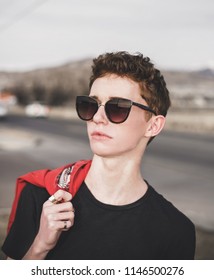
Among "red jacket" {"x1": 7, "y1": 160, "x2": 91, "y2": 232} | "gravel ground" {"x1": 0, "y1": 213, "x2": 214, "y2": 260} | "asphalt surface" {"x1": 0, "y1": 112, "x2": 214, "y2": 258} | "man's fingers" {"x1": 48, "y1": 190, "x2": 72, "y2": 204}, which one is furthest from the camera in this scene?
"asphalt surface" {"x1": 0, "y1": 112, "x2": 214, "y2": 258}

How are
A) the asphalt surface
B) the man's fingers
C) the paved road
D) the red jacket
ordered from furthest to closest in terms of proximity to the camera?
the paved road → the asphalt surface → the red jacket → the man's fingers

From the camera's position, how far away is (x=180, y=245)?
2.05 meters

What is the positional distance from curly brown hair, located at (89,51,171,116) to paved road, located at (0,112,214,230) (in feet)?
12.4

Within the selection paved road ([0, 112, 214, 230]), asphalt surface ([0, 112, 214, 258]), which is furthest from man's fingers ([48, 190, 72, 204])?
paved road ([0, 112, 214, 230])

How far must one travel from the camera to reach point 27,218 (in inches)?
80.0

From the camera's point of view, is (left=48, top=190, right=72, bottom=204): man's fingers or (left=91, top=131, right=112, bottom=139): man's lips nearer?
(left=48, top=190, right=72, bottom=204): man's fingers

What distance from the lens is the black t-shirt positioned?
6.70 ft

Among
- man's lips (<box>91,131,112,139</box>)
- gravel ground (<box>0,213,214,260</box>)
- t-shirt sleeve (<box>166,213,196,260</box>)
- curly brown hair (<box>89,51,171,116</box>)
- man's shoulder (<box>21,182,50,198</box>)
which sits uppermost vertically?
curly brown hair (<box>89,51,171,116</box>)

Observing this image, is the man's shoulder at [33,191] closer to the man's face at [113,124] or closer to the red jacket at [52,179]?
the red jacket at [52,179]

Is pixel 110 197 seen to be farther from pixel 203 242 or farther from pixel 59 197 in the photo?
pixel 203 242

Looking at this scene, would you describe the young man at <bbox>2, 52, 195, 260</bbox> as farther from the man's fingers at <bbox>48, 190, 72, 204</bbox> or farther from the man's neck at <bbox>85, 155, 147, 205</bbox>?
the man's fingers at <bbox>48, 190, 72, 204</bbox>

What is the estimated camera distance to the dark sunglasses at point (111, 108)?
2014 mm

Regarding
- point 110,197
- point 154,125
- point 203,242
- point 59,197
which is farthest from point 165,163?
point 59,197
